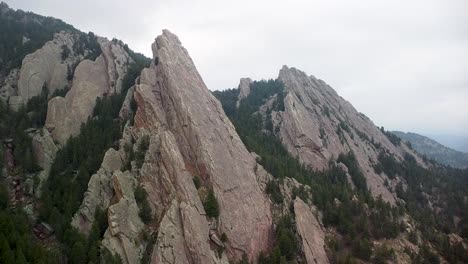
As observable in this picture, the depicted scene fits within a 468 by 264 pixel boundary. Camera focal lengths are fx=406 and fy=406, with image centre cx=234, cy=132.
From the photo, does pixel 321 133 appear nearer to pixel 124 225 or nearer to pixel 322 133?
pixel 322 133

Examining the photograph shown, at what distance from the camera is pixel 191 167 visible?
8494 centimetres

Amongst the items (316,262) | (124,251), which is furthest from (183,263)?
(316,262)

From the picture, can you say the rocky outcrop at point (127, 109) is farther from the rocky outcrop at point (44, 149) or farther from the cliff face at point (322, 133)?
the cliff face at point (322, 133)

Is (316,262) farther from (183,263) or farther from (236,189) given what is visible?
(183,263)

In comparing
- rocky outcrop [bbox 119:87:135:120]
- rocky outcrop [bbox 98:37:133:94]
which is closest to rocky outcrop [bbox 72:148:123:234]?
rocky outcrop [bbox 119:87:135:120]

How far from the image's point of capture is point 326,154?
140250 mm

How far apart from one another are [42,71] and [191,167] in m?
64.1

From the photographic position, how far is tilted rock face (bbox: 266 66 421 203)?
14050 centimetres

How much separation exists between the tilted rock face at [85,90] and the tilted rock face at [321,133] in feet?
201

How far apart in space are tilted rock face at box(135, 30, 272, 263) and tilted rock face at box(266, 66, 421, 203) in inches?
1843

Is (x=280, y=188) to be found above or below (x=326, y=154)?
below

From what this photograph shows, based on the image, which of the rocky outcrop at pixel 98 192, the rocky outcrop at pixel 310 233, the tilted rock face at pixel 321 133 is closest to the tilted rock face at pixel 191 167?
the rocky outcrop at pixel 98 192

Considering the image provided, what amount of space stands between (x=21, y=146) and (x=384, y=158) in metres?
134

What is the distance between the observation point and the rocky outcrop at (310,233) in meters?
81.3
